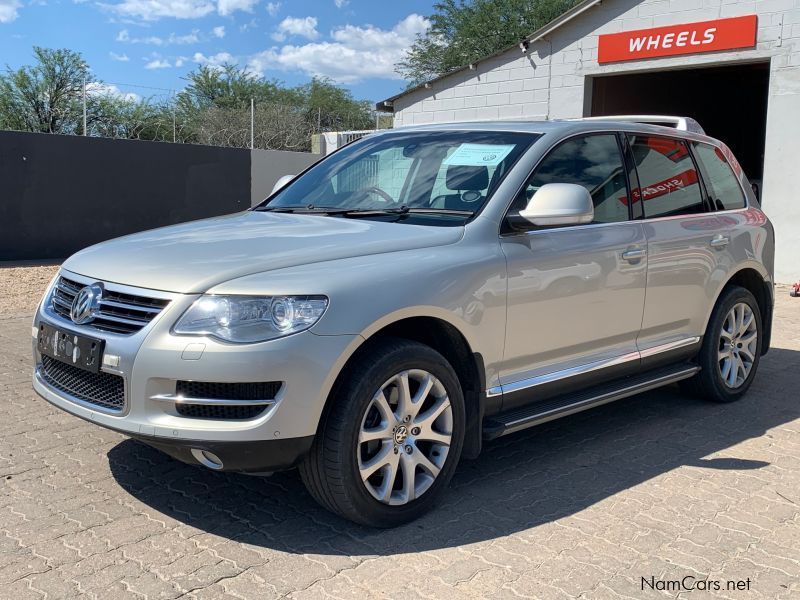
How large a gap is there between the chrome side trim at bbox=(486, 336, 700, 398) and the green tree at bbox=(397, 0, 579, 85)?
101 feet

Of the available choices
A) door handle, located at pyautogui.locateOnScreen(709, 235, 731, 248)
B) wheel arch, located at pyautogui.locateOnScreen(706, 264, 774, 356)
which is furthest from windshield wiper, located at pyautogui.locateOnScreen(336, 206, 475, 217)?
wheel arch, located at pyautogui.locateOnScreen(706, 264, 774, 356)

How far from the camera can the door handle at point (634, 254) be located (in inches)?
178

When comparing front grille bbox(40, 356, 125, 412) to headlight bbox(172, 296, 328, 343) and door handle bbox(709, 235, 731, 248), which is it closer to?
headlight bbox(172, 296, 328, 343)

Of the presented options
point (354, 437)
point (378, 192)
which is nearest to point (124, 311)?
point (354, 437)

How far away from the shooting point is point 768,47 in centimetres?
1175

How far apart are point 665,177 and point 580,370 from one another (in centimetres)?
154

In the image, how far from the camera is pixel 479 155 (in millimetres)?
4328

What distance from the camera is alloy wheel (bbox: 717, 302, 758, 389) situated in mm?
5551

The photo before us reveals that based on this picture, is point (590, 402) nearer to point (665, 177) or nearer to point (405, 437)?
point (405, 437)

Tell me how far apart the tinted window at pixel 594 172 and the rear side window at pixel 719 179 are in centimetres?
103

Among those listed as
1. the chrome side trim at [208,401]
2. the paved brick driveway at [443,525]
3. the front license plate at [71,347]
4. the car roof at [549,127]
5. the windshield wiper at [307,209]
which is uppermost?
the car roof at [549,127]

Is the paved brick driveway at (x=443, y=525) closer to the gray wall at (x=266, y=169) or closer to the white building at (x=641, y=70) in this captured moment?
the white building at (x=641, y=70)

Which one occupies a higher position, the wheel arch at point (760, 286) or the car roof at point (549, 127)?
the car roof at point (549, 127)

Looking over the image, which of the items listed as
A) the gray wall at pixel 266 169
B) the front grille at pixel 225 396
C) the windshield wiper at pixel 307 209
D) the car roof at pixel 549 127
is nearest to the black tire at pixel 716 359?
the car roof at pixel 549 127
